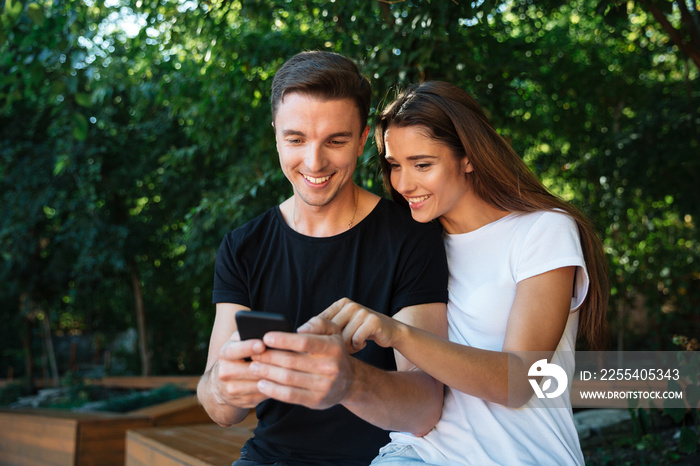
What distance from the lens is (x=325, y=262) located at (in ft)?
7.09

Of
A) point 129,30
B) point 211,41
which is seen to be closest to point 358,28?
point 211,41

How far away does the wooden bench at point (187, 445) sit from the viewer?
3305mm

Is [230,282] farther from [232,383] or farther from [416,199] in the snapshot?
[232,383]

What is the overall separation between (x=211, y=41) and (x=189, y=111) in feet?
3.49

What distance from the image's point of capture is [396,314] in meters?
2.02

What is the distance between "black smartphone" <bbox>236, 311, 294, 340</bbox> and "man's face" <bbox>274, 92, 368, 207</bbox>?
2.60ft

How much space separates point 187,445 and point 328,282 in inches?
83.1

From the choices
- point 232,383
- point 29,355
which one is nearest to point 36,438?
point 232,383

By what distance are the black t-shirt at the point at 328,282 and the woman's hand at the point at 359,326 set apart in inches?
19.2

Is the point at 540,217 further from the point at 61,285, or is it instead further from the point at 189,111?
the point at 61,285

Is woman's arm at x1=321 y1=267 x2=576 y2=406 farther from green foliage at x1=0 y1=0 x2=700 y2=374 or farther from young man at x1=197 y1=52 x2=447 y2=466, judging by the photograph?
green foliage at x1=0 y1=0 x2=700 y2=374

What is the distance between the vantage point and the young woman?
1.66 m

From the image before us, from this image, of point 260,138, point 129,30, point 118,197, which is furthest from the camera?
point 118,197

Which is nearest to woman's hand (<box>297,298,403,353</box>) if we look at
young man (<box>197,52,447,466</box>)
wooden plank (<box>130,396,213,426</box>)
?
young man (<box>197,52,447,466</box>)
